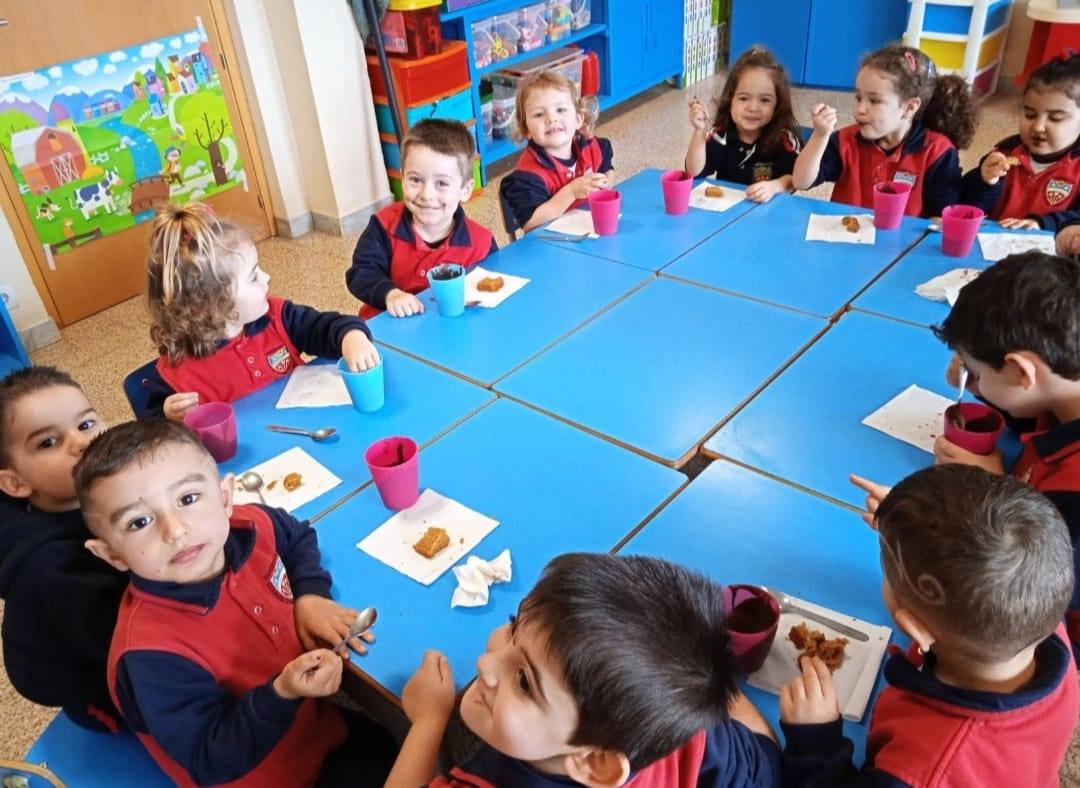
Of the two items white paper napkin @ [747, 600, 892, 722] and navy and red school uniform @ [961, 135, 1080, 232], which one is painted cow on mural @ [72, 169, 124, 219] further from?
white paper napkin @ [747, 600, 892, 722]

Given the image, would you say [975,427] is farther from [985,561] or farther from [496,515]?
[496,515]

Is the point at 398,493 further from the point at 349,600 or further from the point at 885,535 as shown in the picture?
the point at 885,535

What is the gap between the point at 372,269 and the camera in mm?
2314

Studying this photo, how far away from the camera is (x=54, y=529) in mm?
1230

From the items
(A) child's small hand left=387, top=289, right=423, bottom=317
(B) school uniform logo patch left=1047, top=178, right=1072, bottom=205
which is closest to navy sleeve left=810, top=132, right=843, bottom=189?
(B) school uniform logo patch left=1047, top=178, right=1072, bottom=205

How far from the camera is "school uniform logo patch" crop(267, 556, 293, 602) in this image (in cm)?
125

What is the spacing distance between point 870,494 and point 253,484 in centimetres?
106

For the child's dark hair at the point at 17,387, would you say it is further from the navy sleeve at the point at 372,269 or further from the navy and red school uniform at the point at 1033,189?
the navy and red school uniform at the point at 1033,189

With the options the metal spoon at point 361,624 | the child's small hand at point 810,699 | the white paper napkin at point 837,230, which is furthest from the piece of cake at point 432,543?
the white paper napkin at point 837,230

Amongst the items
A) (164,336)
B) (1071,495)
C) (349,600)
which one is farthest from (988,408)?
(164,336)

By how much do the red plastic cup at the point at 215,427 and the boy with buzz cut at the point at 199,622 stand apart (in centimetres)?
31

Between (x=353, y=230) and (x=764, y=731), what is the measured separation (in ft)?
12.0

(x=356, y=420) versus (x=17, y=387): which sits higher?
(x=17, y=387)

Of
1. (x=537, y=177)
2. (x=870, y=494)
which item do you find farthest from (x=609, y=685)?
(x=537, y=177)
